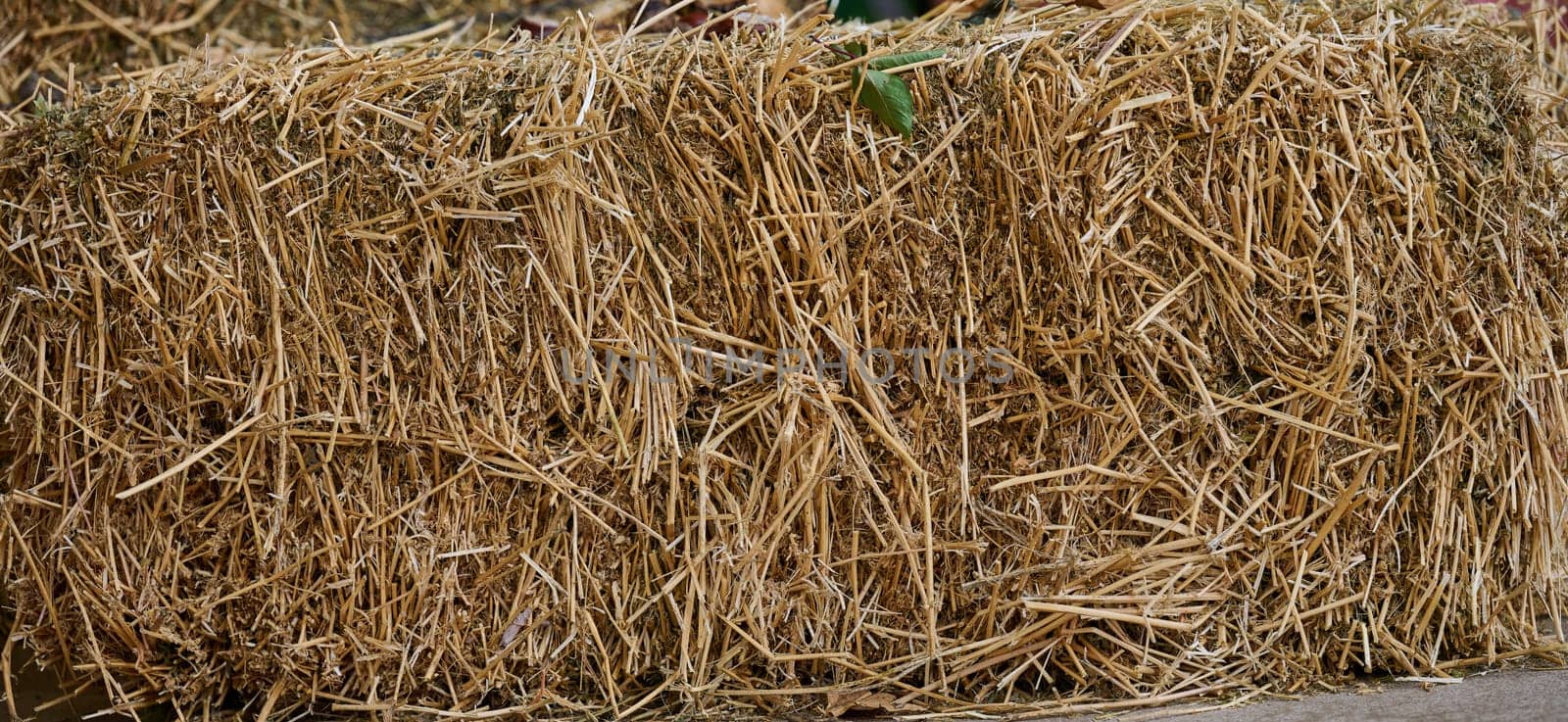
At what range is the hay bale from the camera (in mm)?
1881

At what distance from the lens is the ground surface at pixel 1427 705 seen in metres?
1.78

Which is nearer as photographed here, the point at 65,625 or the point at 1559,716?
the point at 1559,716

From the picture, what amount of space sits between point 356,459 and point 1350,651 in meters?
1.79

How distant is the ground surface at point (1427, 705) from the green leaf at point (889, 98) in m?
1.06

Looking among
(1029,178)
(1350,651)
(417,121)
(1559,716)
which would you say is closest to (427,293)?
(417,121)

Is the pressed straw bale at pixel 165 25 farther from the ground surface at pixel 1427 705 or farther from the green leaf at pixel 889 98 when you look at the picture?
the ground surface at pixel 1427 705

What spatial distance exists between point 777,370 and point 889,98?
49 cm

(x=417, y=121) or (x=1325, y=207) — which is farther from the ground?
(x=417, y=121)

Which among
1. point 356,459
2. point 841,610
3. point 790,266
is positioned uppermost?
point 790,266

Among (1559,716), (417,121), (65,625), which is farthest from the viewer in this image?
(65,625)

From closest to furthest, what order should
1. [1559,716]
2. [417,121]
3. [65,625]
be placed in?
1. [1559,716]
2. [417,121]
3. [65,625]

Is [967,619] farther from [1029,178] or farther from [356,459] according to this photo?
[356,459]

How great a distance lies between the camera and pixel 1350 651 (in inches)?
78.5

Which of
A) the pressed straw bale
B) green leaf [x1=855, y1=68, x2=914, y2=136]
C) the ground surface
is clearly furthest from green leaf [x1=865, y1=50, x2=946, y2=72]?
the pressed straw bale
